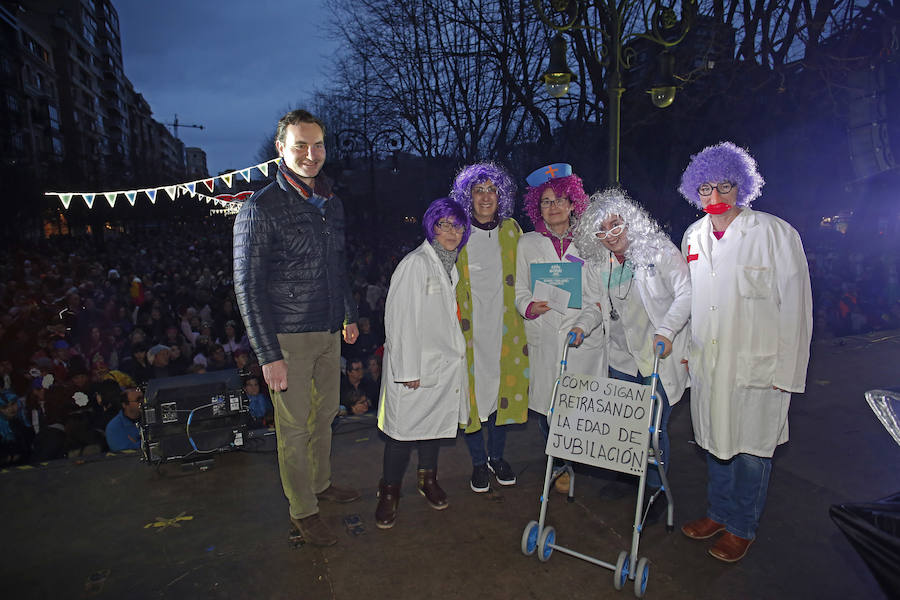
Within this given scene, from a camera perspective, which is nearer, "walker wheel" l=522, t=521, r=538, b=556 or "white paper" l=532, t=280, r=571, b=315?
"walker wheel" l=522, t=521, r=538, b=556

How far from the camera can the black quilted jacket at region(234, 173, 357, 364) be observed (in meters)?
2.98

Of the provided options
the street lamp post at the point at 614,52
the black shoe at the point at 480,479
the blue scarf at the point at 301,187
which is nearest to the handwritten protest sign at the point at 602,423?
the black shoe at the point at 480,479

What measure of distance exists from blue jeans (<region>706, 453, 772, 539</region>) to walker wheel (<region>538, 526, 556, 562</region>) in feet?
3.37

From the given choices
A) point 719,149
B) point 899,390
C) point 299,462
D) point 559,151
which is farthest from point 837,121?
point 299,462

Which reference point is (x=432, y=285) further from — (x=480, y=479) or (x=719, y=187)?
(x=719, y=187)

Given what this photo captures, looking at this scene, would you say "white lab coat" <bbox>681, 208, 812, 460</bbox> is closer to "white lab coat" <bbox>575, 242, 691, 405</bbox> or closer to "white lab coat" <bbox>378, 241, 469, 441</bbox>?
"white lab coat" <bbox>575, 242, 691, 405</bbox>

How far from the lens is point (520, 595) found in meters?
2.80

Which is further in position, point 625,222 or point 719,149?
point 625,222

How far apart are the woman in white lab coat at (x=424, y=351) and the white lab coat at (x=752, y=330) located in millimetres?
1463

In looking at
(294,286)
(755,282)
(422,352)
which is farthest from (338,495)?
(755,282)

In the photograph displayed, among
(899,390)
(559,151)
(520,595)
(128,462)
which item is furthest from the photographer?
(559,151)

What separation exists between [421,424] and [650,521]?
1579 millimetres

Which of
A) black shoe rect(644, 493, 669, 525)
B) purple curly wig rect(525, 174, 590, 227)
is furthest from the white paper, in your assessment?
black shoe rect(644, 493, 669, 525)

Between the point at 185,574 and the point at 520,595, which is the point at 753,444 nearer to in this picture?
the point at 520,595
